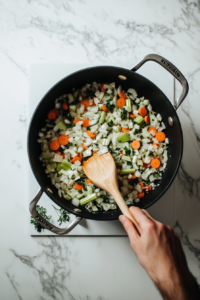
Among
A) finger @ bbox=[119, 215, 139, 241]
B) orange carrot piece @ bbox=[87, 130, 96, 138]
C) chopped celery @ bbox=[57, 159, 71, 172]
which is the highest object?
orange carrot piece @ bbox=[87, 130, 96, 138]

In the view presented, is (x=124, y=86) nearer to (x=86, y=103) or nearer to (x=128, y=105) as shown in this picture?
(x=128, y=105)

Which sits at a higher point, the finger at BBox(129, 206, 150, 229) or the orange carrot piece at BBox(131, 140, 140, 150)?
the orange carrot piece at BBox(131, 140, 140, 150)

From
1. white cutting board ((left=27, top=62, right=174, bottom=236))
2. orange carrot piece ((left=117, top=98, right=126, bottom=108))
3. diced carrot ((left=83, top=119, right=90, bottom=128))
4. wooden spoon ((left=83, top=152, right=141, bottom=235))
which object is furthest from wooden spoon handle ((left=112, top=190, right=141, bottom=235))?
orange carrot piece ((left=117, top=98, right=126, bottom=108))

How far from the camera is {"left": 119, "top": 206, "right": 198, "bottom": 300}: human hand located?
1086 mm

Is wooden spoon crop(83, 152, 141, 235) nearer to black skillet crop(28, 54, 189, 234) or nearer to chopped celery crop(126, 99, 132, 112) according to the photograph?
black skillet crop(28, 54, 189, 234)

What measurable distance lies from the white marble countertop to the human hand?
0.54 metres

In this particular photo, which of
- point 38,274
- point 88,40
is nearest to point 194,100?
point 88,40

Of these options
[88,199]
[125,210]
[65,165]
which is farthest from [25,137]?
[125,210]

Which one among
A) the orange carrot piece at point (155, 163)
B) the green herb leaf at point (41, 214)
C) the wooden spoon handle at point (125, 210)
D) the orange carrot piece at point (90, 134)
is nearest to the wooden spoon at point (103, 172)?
the wooden spoon handle at point (125, 210)

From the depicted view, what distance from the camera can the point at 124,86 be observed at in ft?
5.16

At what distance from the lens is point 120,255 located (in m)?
1.65

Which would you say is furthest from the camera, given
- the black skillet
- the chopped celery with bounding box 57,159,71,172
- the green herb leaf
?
the green herb leaf

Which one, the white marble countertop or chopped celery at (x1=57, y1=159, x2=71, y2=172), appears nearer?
chopped celery at (x1=57, y1=159, x2=71, y2=172)

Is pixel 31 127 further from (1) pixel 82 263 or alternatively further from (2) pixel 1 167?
(1) pixel 82 263
